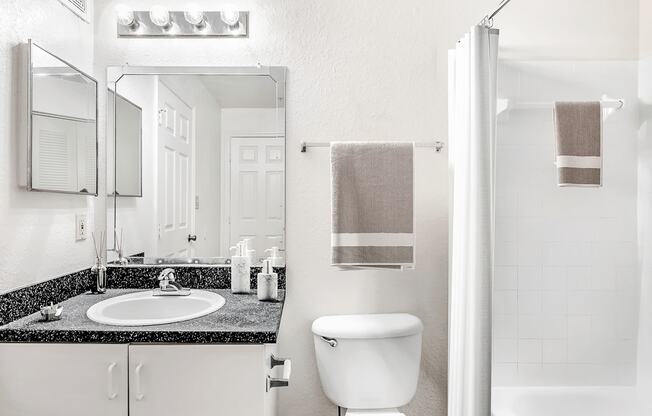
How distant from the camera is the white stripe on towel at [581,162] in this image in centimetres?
147

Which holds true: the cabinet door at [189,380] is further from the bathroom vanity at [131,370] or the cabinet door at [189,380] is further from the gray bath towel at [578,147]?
the gray bath towel at [578,147]

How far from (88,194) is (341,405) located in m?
1.30

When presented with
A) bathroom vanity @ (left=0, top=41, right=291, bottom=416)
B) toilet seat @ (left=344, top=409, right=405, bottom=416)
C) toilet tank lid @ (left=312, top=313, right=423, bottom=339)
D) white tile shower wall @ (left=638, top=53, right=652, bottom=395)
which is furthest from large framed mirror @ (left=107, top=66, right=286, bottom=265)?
white tile shower wall @ (left=638, top=53, right=652, bottom=395)

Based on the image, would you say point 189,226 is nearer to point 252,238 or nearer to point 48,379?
point 252,238

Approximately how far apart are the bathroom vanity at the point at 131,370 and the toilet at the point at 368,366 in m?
0.49

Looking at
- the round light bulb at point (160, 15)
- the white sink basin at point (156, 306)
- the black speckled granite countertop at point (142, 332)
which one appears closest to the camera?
the black speckled granite countertop at point (142, 332)

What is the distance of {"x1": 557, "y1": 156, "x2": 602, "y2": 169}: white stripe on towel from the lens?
4.82 ft

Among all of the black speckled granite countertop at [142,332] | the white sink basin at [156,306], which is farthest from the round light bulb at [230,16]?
the black speckled granite countertop at [142,332]

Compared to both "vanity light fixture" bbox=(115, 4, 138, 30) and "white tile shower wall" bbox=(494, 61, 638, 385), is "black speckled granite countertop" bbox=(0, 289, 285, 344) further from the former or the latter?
"vanity light fixture" bbox=(115, 4, 138, 30)

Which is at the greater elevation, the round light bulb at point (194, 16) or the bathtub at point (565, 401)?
the round light bulb at point (194, 16)

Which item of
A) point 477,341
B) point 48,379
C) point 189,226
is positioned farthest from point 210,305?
point 477,341

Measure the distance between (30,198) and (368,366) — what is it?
1.34 m

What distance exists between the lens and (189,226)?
6.07 feet

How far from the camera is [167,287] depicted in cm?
170
